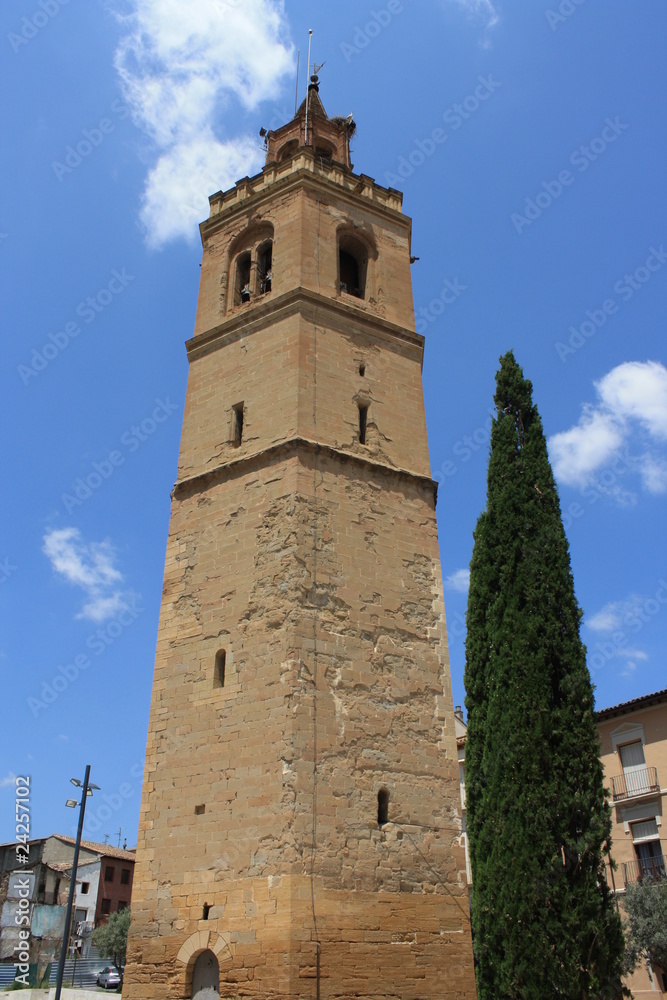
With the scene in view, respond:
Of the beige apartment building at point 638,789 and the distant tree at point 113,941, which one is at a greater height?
the beige apartment building at point 638,789

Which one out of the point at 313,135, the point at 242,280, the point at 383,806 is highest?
the point at 313,135

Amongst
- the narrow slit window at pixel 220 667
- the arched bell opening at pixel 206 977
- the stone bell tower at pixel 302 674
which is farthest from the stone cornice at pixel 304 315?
the arched bell opening at pixel 206 977

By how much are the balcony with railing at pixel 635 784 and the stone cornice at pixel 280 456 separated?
1052cm

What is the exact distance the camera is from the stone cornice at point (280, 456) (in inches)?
457

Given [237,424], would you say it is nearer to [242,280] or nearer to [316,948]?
[242,280]

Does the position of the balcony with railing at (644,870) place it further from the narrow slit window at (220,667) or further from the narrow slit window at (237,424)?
the narrow slit window at (237,424)

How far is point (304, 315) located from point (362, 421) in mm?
2006

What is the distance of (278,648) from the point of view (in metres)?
10.1

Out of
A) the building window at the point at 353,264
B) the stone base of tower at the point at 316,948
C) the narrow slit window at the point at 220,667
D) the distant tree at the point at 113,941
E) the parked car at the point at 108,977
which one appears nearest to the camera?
the stone base of tower at the point at 316,948

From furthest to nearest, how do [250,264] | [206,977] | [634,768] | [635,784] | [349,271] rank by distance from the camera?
[634,768]
[635,784]
[349,271]
[250,264]
[206,977]

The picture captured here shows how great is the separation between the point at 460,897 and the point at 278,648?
3834mm

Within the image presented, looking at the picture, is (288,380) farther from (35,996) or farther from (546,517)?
(35,996)

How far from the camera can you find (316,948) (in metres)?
8.52

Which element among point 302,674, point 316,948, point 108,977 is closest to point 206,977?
point 316,948
